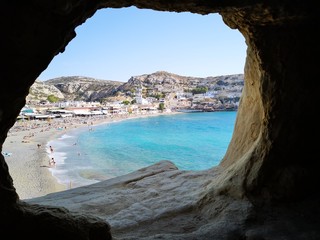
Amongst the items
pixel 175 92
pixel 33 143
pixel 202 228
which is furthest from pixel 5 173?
pixel 175 92

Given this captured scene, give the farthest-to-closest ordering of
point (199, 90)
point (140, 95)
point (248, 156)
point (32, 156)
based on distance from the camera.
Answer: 1. point (199, 90)
2. point (140, 95)
3. point (32, 156)
4. point (248, 156)

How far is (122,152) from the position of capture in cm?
4516

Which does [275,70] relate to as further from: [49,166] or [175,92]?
[175,92]

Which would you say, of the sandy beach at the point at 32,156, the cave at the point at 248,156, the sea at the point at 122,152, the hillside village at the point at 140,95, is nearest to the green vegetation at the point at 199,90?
the hillside village at the point at 140,95

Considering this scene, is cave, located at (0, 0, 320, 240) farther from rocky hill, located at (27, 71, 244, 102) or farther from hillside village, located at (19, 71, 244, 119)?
rocky hill, located at (27, 71, 244, 102)

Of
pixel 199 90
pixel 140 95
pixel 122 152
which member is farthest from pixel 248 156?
pixel 199 90

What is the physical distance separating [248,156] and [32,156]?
34.3 meters

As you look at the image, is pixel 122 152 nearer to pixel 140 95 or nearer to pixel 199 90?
pixel 140 95

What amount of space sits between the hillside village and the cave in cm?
8050

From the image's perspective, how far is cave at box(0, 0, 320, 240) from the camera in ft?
10.8

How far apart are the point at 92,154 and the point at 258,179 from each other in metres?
37.3

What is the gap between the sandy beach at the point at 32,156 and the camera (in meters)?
23.7

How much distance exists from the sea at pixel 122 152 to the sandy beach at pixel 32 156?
118cm

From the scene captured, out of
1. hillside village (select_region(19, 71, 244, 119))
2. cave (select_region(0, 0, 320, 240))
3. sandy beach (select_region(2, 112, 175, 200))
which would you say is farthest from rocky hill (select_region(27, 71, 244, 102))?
cave (select_region(0, 0, 320, 240))
